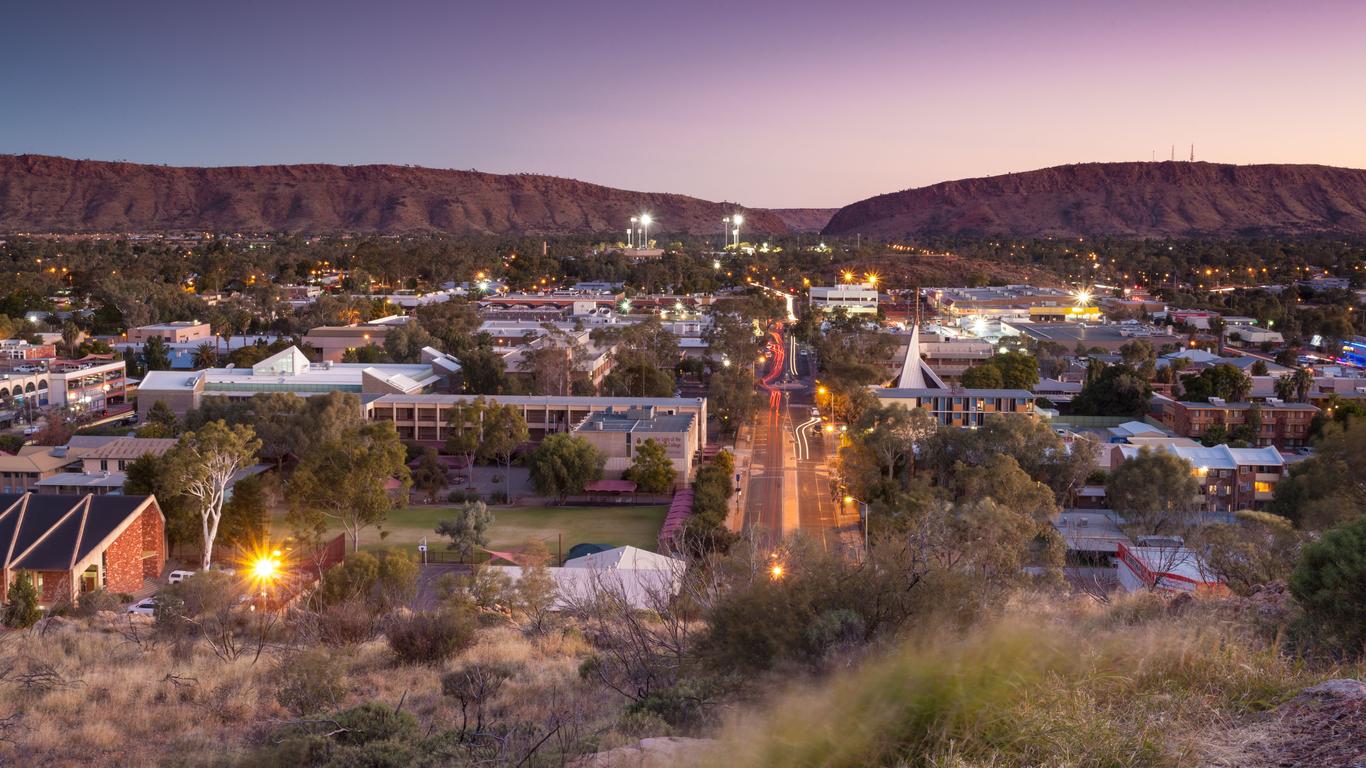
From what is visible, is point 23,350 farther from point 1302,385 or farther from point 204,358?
point 1302,385

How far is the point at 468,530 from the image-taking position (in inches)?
768

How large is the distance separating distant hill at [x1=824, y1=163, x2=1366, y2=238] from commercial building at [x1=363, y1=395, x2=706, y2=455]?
5395 inches

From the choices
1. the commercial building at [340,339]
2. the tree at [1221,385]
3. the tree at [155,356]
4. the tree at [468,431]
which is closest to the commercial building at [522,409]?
the tree at [468,431]

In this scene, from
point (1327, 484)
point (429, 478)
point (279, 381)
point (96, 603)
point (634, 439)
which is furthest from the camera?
point (279, 381)

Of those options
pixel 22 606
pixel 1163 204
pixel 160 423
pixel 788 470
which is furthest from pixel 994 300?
pixel 1163 204

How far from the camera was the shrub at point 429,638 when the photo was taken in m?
9.02

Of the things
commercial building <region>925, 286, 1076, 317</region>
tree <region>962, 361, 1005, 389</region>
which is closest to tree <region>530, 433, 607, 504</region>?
tree <region>962, 361, 1005, 389</region>

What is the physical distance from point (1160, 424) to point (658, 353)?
1899 cm

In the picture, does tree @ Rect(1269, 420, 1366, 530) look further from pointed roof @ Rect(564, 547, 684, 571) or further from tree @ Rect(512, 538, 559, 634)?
tree @ Rect(512, 538, 559, 634)

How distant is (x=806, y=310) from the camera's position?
5781cm

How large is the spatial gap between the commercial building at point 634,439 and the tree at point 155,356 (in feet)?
77.8

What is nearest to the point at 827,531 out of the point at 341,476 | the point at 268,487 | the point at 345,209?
the point at 341,476

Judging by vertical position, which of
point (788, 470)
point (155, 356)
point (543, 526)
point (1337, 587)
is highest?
point (1337, 587)

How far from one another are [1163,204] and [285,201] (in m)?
139
